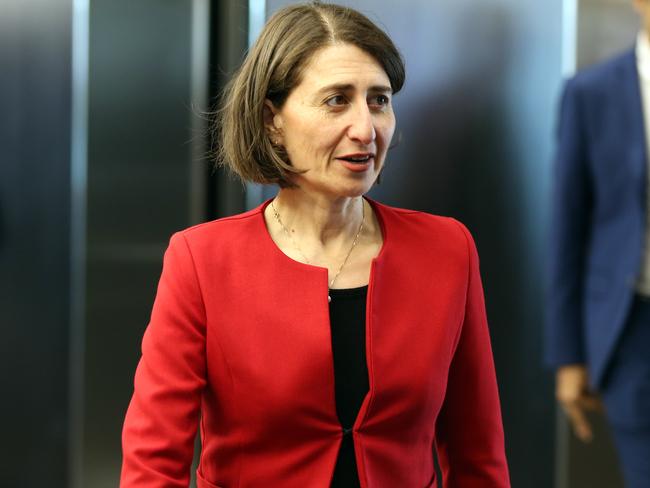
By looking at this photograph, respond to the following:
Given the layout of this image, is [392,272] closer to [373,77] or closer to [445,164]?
[373,77]

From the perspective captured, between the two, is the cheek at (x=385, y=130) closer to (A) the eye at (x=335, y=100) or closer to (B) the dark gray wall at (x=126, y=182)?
(A) the eye at (x=335, y=100)

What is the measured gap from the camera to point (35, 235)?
3455mm

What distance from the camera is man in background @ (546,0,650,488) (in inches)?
88.9

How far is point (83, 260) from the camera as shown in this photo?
339cm

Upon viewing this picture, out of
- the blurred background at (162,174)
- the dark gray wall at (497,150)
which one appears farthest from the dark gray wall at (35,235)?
the dark gray wall at (497,150)

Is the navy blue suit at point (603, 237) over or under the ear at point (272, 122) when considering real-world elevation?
under

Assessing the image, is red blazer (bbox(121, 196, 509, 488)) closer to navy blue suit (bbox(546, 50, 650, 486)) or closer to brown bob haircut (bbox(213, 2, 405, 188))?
brown bob haircut (bbox(213, 2, 405, 188))

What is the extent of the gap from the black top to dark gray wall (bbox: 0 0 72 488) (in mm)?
1779

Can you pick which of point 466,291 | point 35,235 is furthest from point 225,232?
point 35,235

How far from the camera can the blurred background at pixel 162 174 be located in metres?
2.98

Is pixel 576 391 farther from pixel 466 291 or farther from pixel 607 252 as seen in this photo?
pixel 466 291

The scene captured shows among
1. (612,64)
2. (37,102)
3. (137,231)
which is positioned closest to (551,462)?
Result: (612,64)

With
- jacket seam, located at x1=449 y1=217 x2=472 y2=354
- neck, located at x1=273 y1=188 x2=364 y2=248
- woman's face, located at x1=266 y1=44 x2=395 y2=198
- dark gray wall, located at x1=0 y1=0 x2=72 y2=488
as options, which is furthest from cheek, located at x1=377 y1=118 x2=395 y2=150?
dark gray wall, located at x1=0 y1=0 x2=72 y2=488

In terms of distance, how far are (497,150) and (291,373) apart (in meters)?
1.42
